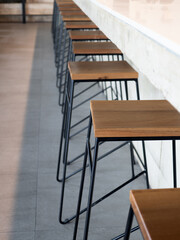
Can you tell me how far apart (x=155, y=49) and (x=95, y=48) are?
4.54ft

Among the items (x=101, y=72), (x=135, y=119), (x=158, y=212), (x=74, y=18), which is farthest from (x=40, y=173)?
(x=74, y=18)

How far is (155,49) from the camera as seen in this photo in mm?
1076

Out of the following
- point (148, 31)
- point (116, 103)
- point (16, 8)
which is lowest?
point (16, 8)

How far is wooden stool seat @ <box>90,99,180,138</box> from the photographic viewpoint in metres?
1.17

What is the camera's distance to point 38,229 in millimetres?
1793

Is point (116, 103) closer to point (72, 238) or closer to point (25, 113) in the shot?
point (72, 238)

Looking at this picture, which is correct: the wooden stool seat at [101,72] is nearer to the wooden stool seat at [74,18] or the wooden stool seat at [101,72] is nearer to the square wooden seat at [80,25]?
the square wooden seat at [80,25]

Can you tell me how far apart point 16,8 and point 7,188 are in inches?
303

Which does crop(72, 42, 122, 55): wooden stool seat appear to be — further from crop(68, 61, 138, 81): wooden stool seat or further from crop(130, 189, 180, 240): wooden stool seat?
crop(130, 189, 180, 240): wooden stool seat

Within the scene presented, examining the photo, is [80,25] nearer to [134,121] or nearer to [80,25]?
[80,25]

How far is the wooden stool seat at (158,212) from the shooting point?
2.28 ft

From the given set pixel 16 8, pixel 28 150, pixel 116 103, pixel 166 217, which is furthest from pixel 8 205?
pixel 16 8

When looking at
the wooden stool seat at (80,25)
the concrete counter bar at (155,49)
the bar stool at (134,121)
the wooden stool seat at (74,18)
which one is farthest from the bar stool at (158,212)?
the wooden stool seat at (74,18)

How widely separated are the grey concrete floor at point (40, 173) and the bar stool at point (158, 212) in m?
1.01
